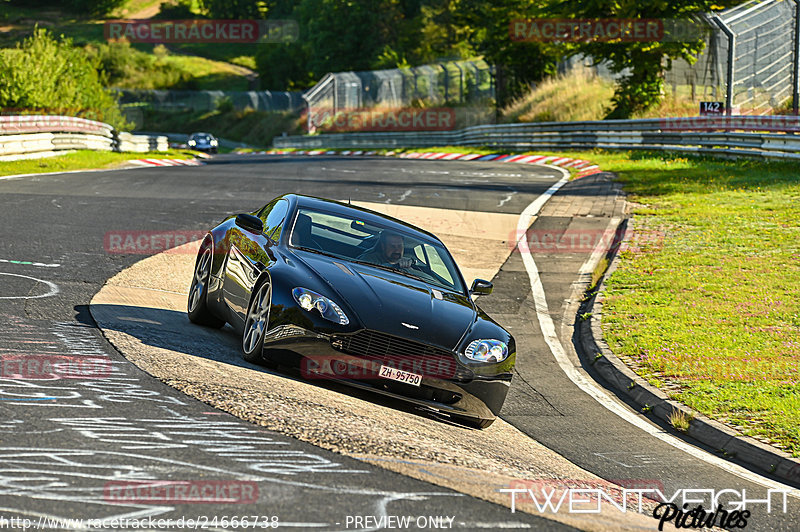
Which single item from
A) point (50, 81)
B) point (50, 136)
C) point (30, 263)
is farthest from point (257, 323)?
point (50, 81)

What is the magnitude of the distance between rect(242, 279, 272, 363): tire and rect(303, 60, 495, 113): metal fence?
46.9 meters

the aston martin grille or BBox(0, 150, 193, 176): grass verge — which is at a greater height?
BBox(0, 150, 193, 176): grass verge

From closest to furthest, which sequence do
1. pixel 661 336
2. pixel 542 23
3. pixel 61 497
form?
pixel 61 497, pixel 661 336, pixel 542 23

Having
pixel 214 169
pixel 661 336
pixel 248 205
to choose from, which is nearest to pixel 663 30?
pixel 214 169

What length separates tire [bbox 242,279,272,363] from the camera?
7.61 metres

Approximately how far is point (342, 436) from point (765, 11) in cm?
3010

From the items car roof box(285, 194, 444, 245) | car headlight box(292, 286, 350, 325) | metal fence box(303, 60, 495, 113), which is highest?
metal fence box(303, 60, 495, 113)

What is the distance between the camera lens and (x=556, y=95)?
4584 centimetres

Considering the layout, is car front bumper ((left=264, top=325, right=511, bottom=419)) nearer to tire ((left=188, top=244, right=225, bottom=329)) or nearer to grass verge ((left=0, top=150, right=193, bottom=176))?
tire ((left=188, top=244, right=225, bottom=329))

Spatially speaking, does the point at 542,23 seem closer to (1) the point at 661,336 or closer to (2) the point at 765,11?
(2) the point at 765,11

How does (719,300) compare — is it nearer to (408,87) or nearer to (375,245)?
(375,245)

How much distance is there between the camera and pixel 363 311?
7348 millimetres

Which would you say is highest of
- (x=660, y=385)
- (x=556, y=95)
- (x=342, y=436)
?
(x=556, y=95)

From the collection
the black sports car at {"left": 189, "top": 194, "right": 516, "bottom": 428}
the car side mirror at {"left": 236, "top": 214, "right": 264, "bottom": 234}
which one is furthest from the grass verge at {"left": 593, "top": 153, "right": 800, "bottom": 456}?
the car side mirror at {"left": 236, "top": 214, "right": 264, "bottom": 234}
